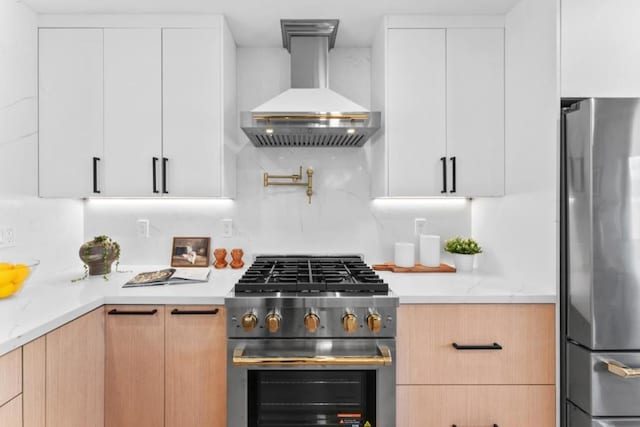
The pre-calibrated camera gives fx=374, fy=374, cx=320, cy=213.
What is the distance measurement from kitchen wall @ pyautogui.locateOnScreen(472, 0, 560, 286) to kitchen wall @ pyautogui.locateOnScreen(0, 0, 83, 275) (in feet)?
8.28

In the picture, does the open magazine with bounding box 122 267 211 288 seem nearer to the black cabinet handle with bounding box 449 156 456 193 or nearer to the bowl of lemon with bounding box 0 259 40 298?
the bowl of lemon with bounding box 0 259 40 298

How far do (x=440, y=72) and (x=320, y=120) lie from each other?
2.40 ft

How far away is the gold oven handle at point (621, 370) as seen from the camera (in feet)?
4.55

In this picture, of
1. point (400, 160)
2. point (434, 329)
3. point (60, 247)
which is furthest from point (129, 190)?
point (434, 329)

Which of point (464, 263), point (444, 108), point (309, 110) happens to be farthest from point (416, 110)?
point (464, 263)

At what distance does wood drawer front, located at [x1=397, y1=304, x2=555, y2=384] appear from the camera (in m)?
1.63

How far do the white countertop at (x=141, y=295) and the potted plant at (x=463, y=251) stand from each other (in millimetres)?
146

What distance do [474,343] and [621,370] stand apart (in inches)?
20.1

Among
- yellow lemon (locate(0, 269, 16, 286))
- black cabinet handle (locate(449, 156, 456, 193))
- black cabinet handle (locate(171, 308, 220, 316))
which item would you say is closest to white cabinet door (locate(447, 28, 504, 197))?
black cabinet handle (locate(449, 156, 456, 193))

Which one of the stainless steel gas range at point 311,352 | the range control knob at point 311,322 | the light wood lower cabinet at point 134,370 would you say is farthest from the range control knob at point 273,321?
the light wood lower cabinet at point 134,370

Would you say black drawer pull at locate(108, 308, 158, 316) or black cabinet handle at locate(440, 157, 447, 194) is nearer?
black drawer pull at locate(108, 308, 158, 316)

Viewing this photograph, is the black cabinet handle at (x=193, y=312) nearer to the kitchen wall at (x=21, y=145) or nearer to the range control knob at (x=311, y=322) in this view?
the range control knob at (x=311, y=322)

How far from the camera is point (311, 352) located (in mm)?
1574

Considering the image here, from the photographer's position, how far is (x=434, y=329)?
5.37ft
